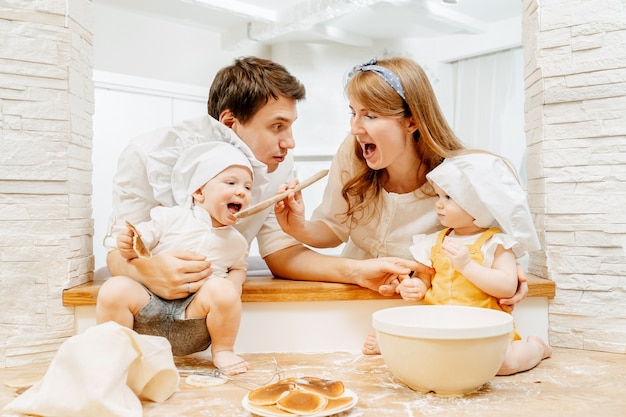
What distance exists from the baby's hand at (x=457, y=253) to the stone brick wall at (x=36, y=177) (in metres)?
0.87

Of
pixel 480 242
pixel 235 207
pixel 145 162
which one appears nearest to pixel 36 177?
pixel 145 162

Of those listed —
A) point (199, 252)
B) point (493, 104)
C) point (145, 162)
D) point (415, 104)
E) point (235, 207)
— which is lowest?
point (199, 252)

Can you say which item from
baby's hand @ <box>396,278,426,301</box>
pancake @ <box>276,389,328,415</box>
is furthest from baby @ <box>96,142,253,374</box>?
baby's hand @ <box>396,278,426,301</box>

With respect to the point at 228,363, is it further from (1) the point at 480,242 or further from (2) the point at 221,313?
(1) the point at 480,242

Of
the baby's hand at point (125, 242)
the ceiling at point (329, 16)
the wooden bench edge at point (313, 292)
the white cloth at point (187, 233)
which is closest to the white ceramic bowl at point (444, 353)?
the wooden bench edge at point (313, 292)

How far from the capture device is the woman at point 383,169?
137cm

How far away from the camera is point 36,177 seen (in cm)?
130

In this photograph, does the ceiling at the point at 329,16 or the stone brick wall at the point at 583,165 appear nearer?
the stone brick wall at the point at 583,165

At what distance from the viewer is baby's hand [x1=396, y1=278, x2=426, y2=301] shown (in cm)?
127

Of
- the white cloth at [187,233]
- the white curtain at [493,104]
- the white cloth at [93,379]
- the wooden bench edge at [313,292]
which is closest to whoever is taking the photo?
the white cloth at [93,379]

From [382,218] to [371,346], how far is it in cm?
34

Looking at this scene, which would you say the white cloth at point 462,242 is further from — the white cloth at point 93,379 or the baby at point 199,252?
the white cloth at point 93,379

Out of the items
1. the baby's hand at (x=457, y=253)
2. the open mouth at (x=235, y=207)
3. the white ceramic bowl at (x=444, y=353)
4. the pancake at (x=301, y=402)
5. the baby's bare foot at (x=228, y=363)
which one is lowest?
the baby's bare foot at (x=228, y=363)

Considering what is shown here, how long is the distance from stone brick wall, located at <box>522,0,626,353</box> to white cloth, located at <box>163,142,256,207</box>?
0.76 meters
